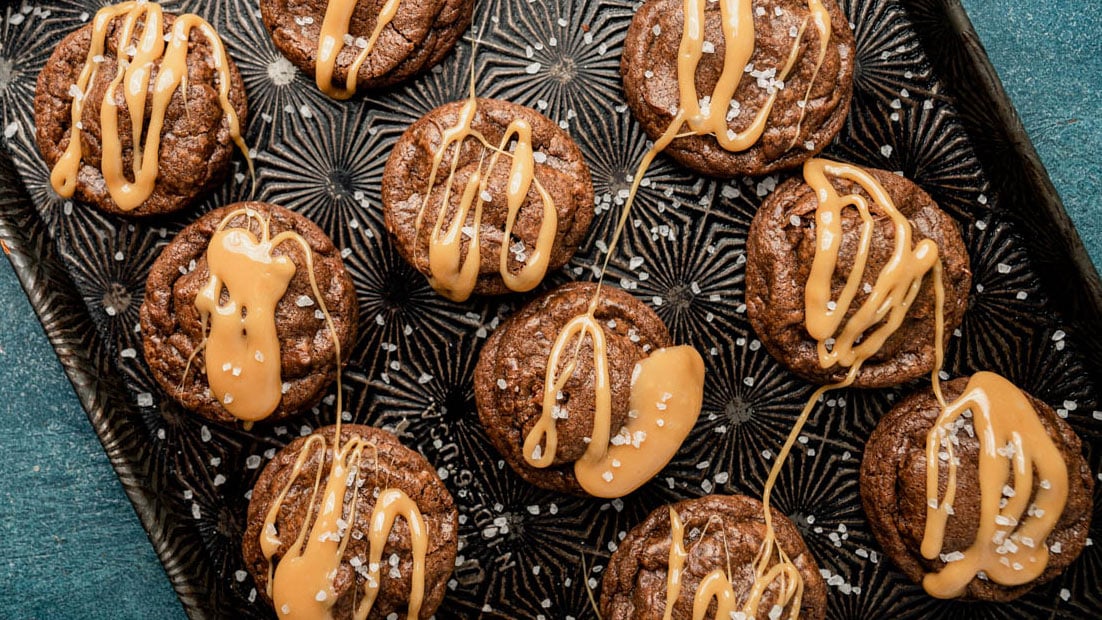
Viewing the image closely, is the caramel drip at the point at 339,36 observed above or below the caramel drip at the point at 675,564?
Result: above

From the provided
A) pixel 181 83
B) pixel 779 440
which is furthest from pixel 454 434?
pixel 181 83

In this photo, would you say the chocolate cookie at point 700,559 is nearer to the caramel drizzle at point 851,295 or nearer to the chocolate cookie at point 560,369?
the caramel drizzle at point 851,295

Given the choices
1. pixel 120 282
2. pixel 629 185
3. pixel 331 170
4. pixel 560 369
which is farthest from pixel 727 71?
pixel 120 282

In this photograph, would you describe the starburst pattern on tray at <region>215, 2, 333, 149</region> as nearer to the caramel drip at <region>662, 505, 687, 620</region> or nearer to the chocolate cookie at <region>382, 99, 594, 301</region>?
the chocolate cookie at <region>382, 99, 594, 301</region>

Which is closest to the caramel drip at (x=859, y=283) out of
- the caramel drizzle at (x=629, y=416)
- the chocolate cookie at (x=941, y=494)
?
the chocolate cookie at (x=941, y=494)

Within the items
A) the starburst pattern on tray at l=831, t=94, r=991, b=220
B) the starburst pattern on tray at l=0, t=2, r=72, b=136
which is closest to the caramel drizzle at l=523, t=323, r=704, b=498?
the starburst pattern on tray at l=831, t=94, r=991, b=220

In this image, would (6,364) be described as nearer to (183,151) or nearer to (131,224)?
(131,224)

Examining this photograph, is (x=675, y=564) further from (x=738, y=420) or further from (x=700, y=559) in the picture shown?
(x=738, y=420)
